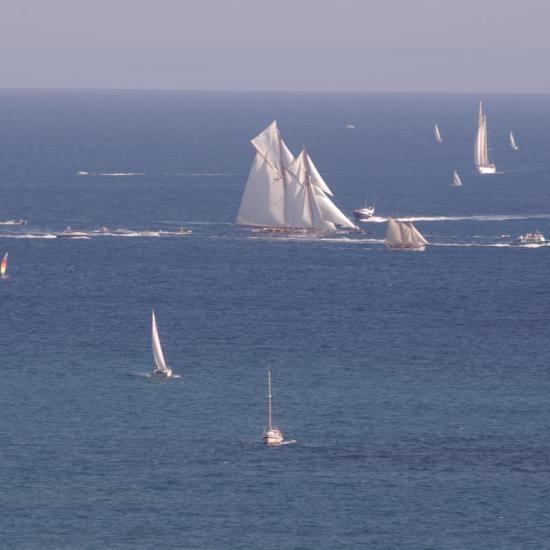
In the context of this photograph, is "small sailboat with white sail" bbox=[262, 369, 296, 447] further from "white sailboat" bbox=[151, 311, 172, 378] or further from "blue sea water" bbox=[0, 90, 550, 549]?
"white sailboat" bbox=[151, 311, 172, 378]

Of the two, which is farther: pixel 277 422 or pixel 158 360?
pixel 158 360

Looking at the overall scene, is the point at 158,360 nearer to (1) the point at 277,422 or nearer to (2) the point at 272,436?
(1) the point at 277,422

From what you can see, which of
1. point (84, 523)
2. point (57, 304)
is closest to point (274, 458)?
point (84, 523)

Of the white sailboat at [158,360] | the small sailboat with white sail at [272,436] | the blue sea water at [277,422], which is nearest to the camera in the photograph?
the blue sea water at [277,422]

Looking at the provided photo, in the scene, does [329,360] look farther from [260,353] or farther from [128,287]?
[128,287]

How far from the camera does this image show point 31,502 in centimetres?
11288

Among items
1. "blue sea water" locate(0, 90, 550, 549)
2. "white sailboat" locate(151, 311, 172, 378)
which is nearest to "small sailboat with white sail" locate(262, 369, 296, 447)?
"blue sea water" locate(0, 90, 550, 549)

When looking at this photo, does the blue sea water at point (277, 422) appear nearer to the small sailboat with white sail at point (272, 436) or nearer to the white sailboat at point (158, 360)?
the small sailboat with white sail at point (272, 436)

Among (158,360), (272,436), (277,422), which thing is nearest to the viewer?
(272,436)

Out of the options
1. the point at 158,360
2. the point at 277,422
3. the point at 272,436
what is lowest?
the point at 272,436

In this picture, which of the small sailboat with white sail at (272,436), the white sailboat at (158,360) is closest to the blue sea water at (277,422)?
the small sailboat with white sail at (272,436)

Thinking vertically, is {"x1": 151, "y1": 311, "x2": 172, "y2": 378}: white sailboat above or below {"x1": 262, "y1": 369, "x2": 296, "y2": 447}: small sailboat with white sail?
above

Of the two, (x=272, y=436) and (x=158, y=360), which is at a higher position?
(x=158, y=360)

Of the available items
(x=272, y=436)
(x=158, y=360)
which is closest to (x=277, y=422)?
(x=272, y=436)
